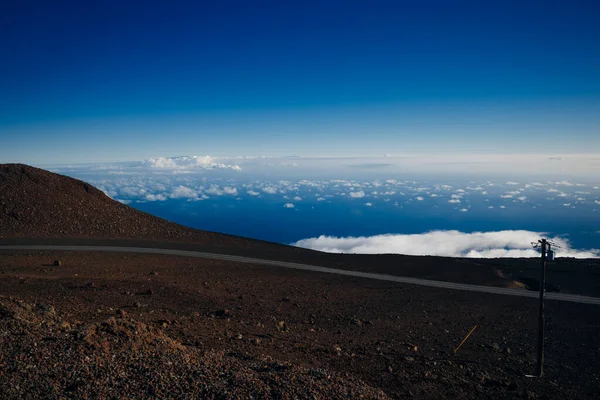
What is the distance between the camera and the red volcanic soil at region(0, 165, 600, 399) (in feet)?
30.1

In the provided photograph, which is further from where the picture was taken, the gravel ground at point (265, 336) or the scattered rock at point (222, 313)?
the scattered rock at point (222, 313)

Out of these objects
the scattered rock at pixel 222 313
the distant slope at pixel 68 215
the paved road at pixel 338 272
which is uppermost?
the distant slope at pixel 68 215

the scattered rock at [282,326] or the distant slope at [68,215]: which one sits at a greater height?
the distant slope at [68,215]

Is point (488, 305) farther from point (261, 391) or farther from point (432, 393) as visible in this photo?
point (261, 391)

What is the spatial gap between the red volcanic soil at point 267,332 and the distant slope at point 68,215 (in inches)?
90.3

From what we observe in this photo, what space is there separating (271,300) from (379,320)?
20.1 ft

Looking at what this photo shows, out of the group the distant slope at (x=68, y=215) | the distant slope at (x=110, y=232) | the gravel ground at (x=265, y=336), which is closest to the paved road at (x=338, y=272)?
the distant slope at (x=110, y=232)

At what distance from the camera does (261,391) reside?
29.4 ft

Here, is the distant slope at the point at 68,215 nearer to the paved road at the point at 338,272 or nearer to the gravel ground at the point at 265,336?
the paved road at the point at 338,272

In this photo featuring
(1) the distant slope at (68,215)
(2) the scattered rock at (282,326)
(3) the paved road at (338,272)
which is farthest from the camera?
(1) the distant slope at (68,215)

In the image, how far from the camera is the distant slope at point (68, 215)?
37.8 metres

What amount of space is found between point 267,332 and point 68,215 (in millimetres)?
34146

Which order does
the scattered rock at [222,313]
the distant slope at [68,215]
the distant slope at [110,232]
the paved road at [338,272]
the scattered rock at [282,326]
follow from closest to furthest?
the scattered rock at [282,326], the scattered rock at [222,313], the paved road at [338,272], the distant slope at [110,232], the distant slope at [68,215]

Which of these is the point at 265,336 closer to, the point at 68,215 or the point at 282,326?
the point at 282,326
